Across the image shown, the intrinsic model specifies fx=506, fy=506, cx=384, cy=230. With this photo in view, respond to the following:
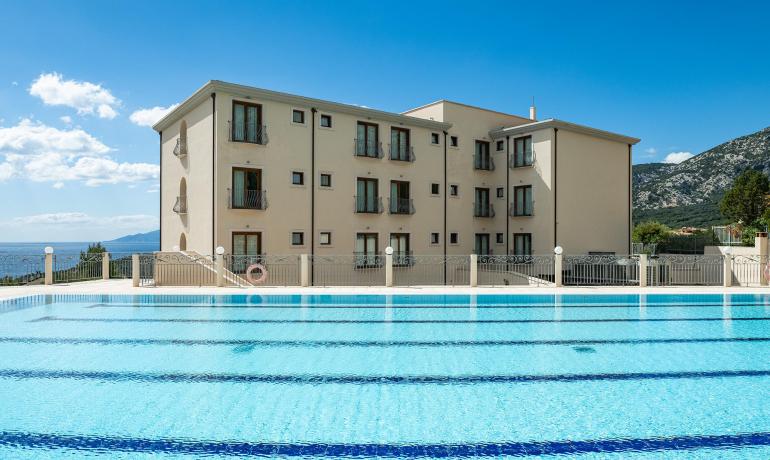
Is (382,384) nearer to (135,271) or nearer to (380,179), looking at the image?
(135,271)

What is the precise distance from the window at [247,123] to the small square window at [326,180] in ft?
11.5

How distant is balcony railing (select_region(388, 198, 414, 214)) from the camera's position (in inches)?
1059

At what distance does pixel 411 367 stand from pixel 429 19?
70.6 ft

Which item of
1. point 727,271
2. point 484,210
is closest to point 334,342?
point 727,271

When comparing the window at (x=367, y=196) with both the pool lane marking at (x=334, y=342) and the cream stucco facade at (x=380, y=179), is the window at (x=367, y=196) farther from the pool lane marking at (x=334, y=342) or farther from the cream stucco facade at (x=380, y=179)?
the pool lane marking at (x=334, y=342)

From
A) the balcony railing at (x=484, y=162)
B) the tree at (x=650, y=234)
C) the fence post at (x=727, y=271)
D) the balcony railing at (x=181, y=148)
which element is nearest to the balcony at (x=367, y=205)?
the balcony railing at (x=484, y=162)

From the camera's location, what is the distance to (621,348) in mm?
10078

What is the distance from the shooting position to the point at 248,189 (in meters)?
22.7

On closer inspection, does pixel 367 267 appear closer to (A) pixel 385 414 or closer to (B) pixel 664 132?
(A) pixel 385 414

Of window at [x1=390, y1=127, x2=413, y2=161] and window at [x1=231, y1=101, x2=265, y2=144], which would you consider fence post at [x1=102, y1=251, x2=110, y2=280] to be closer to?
window at [x1=231, y1=101, x2=265, y2=144]

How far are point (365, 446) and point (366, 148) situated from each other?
21807mm

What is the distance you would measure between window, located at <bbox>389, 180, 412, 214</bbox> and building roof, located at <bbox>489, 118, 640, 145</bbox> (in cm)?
713

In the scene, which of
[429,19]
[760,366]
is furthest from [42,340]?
[429,19]

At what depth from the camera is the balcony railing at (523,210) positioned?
2867cm
